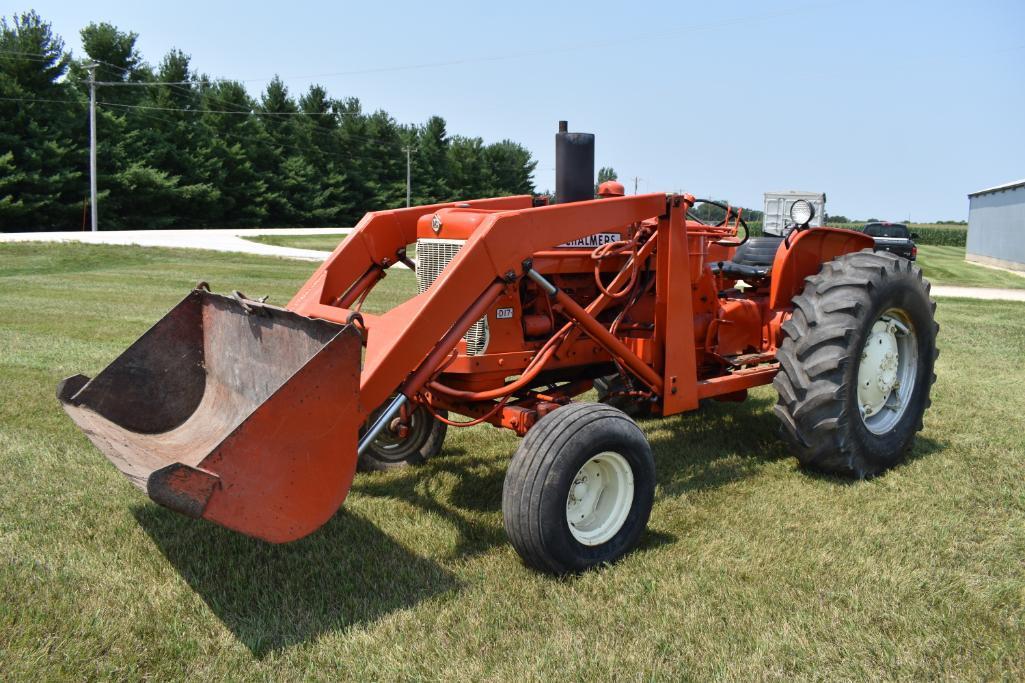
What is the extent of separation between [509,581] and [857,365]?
2.53m

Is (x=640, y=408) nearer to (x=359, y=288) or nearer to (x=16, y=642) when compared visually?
(x=359, y=288)

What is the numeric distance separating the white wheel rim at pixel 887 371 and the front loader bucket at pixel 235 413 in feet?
10.8

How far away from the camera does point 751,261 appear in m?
6.51

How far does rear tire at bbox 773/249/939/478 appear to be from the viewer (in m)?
4.90

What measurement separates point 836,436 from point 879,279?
102 centimetres

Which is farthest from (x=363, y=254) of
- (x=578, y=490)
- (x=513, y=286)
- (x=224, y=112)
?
(x=224, y=112)

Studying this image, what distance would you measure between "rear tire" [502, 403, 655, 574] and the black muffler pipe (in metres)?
1.43

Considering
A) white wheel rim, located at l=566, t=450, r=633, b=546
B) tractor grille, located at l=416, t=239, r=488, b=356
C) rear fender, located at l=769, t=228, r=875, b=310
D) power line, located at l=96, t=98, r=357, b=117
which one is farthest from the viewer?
power line, located at l=96, t=98, r=357, b=117

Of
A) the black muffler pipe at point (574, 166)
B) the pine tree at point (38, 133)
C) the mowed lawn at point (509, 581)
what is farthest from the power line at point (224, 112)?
the black muffler pipe at point (574, 166)

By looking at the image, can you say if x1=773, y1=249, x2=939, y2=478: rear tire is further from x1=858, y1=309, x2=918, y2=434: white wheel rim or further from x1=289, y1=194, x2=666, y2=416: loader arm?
x1=289, y1=194, x2=666, y2=416: loader arm

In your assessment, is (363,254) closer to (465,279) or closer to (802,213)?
(465,279)

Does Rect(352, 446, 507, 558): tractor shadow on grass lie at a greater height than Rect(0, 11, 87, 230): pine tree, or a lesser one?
lesser

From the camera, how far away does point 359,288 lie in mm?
5086

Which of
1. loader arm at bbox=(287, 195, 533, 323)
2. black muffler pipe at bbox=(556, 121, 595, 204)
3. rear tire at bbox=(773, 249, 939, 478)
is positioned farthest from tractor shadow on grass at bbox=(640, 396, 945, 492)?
loader arm at bbox=(287, 195, 533, 323)
